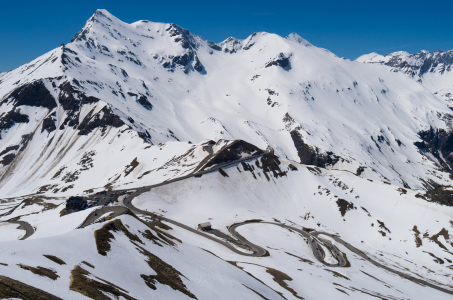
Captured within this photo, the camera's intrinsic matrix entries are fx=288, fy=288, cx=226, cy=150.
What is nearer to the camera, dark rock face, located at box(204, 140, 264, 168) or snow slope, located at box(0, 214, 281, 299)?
snow slope, located at box(0, 214, 281, 299)

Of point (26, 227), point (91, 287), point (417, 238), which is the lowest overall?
point (26, 227)

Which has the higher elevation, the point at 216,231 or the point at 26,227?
the point at 216,231

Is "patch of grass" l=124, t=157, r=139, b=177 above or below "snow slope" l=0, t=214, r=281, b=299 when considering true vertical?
above

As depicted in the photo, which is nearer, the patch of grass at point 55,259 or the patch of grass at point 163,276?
the patch of grass at point 55,259

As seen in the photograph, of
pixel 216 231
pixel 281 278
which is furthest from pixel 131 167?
pixel 281 278

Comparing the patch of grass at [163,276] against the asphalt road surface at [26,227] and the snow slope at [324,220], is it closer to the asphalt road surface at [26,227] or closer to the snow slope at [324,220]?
the snow slope at [324,220]

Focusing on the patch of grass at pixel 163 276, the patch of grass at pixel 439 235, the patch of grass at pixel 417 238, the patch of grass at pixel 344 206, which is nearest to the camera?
the patch of grass at pixel 163 276

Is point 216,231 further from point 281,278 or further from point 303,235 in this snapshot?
point 281,278

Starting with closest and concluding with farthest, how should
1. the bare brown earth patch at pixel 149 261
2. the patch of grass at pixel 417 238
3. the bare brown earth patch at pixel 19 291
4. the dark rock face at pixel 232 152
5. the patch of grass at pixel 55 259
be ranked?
1. the bare brown earth patch at pixel 19 291
2. the patch of grass at pixel 55 259
3. the bare brown earth patch at pixel 149 261
4. the patch of grass at pixel 417 238
5. the dark rock face at pixel 232 152

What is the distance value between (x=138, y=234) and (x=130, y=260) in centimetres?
1059

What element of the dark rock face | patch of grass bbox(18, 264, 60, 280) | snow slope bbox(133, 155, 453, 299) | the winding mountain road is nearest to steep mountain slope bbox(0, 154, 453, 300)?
patch of grass bbox(18, 264, 60, 280)

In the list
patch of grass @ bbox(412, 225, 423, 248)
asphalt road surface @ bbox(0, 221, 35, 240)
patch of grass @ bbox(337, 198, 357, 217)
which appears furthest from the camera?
patch of grass @ bbox(337, 198, 357, 217)

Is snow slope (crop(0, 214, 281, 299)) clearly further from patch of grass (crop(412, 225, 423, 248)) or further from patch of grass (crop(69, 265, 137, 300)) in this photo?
patch of grass (crop(412, 225, 423, 248))

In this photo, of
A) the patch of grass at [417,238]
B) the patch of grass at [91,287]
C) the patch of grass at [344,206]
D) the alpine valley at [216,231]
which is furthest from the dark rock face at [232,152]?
the patch of grass at [91,287]
